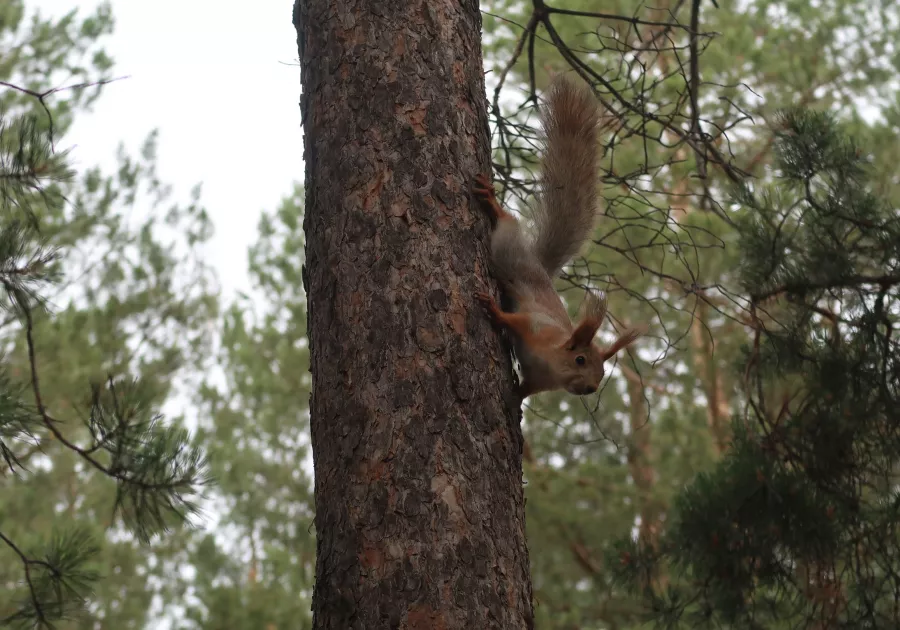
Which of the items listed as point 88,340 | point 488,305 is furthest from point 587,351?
point 88,340

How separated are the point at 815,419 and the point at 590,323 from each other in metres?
1.01

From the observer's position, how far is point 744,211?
3037 mm

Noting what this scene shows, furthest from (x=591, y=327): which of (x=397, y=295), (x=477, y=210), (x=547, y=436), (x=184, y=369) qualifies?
(x=184, y=369)

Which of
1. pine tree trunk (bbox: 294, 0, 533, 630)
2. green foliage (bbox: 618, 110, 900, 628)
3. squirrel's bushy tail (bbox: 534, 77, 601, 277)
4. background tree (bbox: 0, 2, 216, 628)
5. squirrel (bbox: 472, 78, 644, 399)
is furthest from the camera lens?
background tree (bbox: 0, 2, 216, 628)

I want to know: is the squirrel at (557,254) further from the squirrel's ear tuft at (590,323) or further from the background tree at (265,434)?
the background tree at (265,434)

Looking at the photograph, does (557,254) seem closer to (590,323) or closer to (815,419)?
(590,323)

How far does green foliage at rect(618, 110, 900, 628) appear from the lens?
2.49 metres

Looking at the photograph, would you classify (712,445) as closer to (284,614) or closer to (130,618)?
(284,614)

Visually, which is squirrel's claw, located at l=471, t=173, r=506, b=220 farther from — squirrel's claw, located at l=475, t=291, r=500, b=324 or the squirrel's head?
the squirrel's head

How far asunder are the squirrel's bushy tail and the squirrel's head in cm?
22

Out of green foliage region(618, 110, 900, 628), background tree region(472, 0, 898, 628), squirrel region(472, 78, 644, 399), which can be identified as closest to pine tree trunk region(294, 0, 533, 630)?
squirrel region(472, 78, 644, 399)

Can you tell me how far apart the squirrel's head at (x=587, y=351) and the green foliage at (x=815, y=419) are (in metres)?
0.53

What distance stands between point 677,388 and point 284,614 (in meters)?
3.30

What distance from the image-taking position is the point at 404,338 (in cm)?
146
